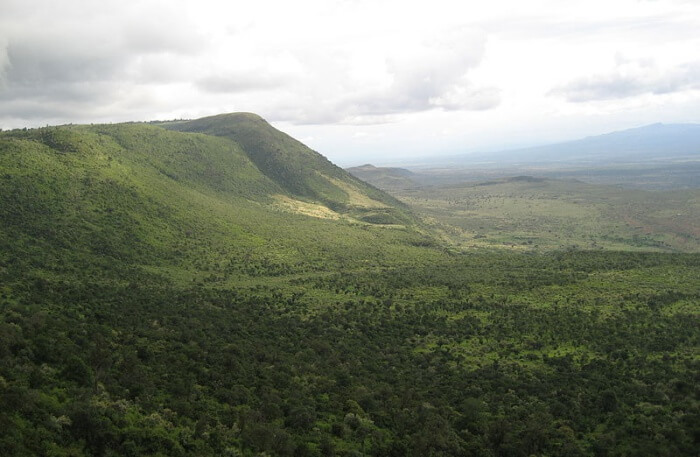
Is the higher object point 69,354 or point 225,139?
point 225,139

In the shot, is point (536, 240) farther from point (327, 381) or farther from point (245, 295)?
point (327, 381)

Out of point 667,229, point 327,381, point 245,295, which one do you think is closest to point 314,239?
point 245,295

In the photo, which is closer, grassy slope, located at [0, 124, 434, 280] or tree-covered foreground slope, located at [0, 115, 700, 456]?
tree-covered foreground slope, located at [0, 115, 700, 456]

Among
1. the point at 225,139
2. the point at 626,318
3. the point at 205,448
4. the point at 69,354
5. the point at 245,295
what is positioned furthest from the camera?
the point at 225,139

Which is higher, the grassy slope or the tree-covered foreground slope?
the grassy slope

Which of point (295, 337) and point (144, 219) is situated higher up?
point (144, 219)

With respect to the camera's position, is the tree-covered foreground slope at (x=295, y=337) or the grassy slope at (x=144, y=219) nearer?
the tree-covered foreground slope at (x=295, y=337)

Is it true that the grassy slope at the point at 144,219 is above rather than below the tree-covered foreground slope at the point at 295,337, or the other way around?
above

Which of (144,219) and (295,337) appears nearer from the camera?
(295,337)
